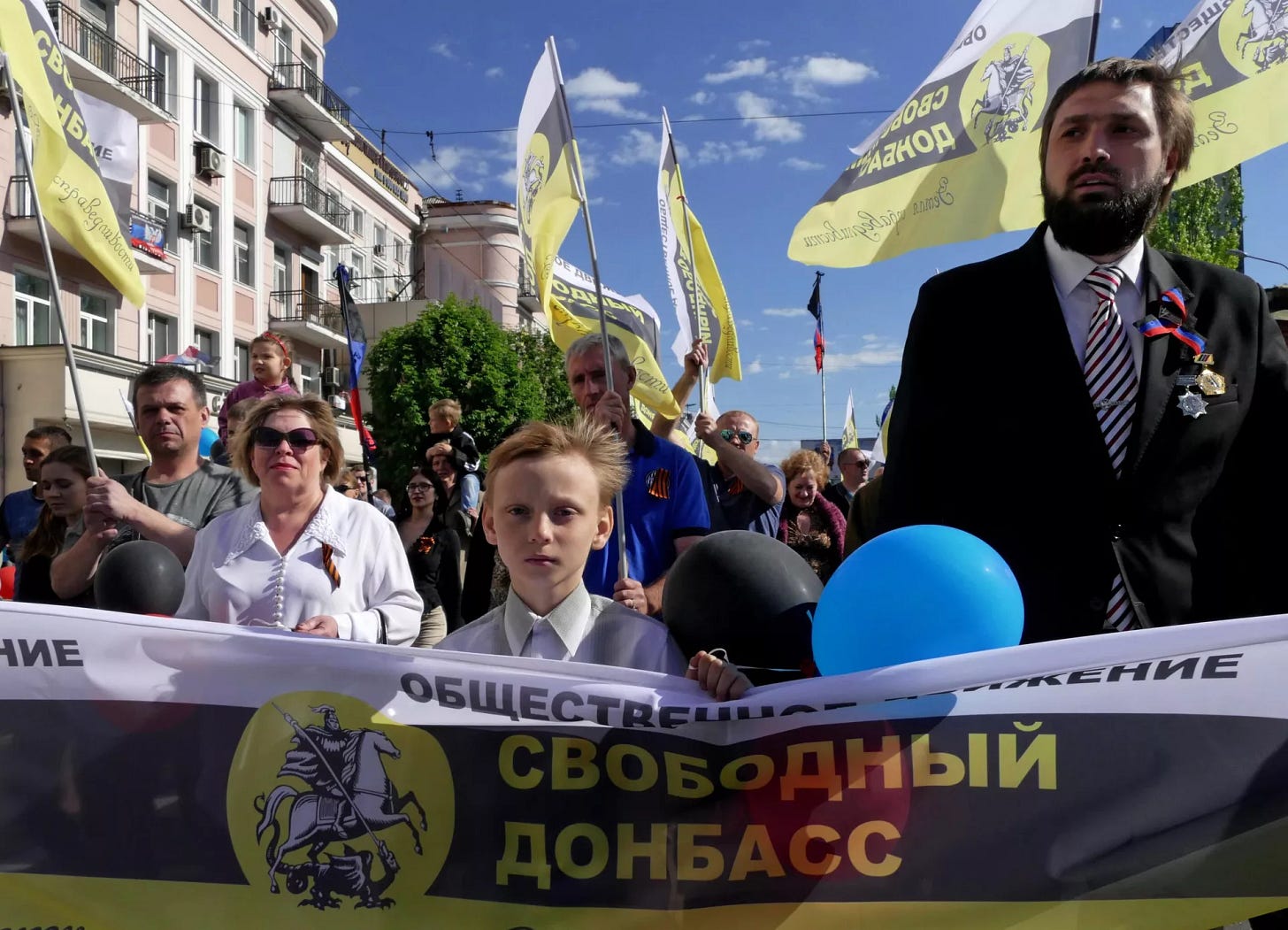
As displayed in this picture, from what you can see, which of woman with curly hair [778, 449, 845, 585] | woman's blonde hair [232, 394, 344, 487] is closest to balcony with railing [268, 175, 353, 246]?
woman with curly hair [778, 449, 845, 585]

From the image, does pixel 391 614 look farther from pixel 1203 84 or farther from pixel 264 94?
pixel 264 94

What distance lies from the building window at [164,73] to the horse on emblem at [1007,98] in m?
25.3

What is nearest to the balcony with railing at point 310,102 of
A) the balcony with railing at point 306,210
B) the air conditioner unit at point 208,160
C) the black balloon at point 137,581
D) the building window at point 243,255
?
the balcony with railing at point 306,210

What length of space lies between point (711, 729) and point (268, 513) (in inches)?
76.6

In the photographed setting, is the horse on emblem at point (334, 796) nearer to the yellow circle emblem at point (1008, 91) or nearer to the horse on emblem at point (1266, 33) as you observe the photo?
the yellow circle emblem at point (1008, 91)

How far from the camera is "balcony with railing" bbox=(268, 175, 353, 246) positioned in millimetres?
32281

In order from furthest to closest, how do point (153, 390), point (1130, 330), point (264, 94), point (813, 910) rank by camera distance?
point (264, 94), point (153, 390), point (1130, 330), point (813, 910)

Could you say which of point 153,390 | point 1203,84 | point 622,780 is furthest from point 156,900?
point 1203,84

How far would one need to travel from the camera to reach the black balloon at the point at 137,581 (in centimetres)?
282

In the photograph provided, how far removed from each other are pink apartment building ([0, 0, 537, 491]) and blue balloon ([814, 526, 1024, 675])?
55.0 ft

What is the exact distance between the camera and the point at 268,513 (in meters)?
3.44

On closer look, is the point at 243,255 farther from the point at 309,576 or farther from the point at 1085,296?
the point at 1085,296

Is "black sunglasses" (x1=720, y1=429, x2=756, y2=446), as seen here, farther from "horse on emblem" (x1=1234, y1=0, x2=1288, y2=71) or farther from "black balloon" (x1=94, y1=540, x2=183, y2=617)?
"black balloon" (x1=94, y1=540, x2=183, y2=617)

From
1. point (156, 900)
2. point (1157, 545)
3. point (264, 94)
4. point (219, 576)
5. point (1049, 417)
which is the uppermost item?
point (264, 94)
